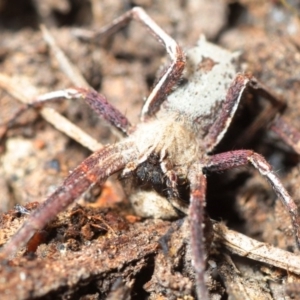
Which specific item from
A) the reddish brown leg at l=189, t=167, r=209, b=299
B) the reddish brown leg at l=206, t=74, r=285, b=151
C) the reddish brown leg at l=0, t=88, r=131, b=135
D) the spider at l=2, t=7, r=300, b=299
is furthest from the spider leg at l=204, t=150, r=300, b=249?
the reddish brown leg at l=0, t=88, r=131, b=135

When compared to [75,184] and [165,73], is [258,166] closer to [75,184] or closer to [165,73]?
[165,73]

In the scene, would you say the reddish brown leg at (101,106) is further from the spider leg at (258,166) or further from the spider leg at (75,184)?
the spider leg at (258,166)

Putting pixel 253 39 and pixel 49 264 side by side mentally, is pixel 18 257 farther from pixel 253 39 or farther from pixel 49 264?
pixel 253 39

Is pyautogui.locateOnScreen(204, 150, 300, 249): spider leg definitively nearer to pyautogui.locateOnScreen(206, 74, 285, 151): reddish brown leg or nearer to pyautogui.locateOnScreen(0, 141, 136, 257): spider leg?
pyautogui.locateOnScreen(206, 74, 285, 151): reddish brown leg

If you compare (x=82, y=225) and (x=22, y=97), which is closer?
(x=82, y=225)

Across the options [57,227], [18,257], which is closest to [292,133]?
[57,227]

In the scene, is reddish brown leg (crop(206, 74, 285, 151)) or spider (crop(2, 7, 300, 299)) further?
reddish brown leg (crop(206, 74, 285, 151))

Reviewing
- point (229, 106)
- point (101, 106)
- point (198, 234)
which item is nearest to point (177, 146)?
point (229, 106)
